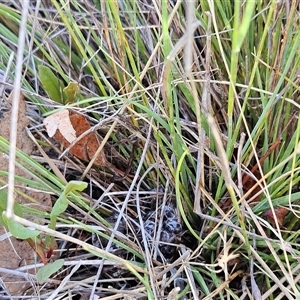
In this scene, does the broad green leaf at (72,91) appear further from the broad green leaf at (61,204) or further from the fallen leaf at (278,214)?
the fallen leaf at (278,214)

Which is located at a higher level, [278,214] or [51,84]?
[51,84]

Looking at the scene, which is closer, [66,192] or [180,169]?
[66,192]

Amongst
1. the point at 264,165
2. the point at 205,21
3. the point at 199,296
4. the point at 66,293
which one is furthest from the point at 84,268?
the point at 205,21

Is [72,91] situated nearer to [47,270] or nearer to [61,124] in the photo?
[61,124]

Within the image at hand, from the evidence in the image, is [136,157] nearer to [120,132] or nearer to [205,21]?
[120,132]

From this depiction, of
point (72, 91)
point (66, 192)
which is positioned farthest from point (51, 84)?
point (66, 192)
